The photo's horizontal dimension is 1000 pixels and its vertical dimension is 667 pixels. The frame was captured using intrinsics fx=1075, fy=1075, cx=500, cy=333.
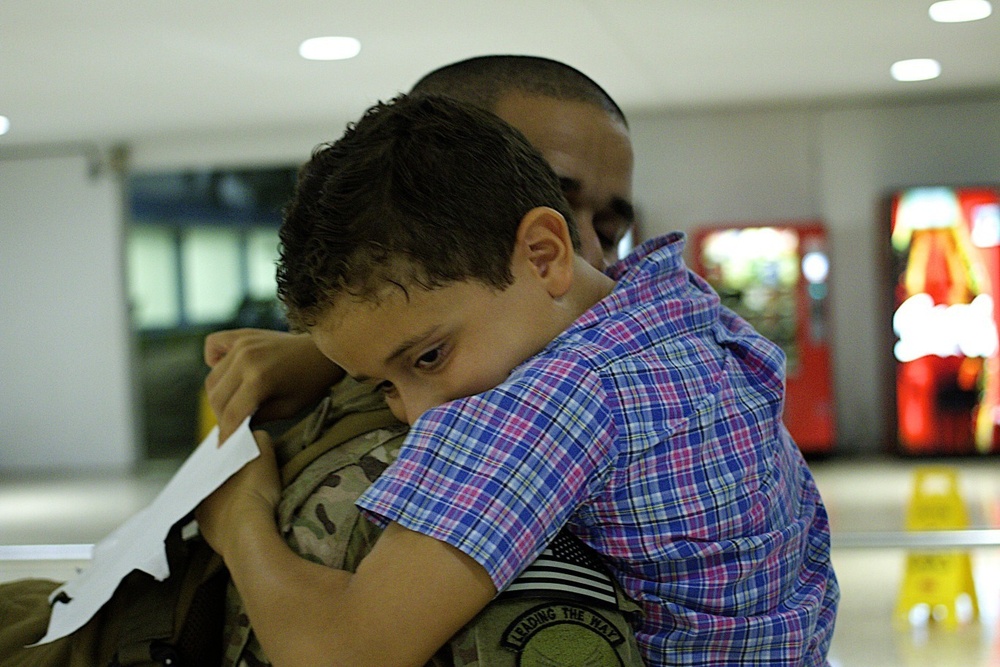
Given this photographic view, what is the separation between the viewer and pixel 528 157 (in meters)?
0.94

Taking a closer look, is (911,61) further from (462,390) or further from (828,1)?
(462,390)

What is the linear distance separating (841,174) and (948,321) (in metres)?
1.43

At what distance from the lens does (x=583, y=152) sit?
1.32 m

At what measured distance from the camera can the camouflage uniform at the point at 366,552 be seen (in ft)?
2.66

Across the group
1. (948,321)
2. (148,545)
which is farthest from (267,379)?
(948,321)

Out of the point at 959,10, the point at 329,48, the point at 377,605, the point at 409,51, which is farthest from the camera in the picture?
the point at 409,51

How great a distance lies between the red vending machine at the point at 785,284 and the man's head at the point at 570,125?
7199 millimetres

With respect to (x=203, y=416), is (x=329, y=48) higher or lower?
higher

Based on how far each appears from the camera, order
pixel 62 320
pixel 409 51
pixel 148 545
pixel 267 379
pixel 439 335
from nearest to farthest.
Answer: pixel 439 335 < pixel 148 545 < pixel 267 379 < pixel 409 51 < pixel 62 320

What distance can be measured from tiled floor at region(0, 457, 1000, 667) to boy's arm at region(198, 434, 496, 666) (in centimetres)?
321

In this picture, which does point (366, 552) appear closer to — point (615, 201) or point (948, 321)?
point (615, 201)

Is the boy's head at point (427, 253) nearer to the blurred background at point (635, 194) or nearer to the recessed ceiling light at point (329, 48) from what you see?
the blurred background at point (635, 194)

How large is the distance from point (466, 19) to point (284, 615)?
5.39 meters

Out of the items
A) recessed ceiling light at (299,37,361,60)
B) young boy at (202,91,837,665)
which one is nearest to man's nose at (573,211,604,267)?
young boy at (202,91,837,665)
